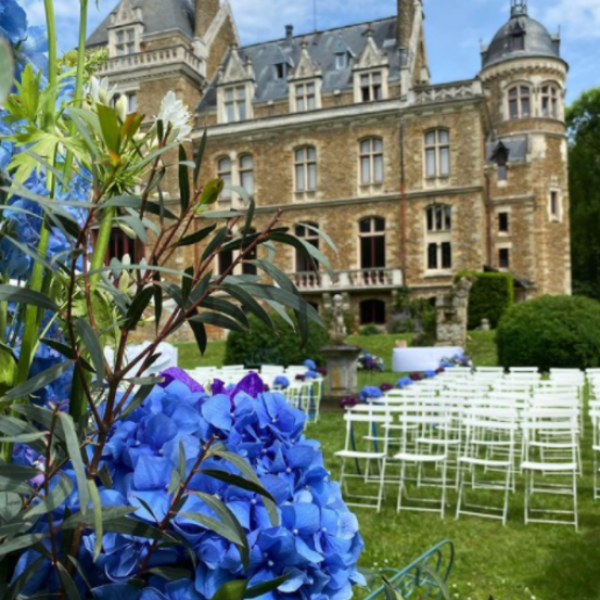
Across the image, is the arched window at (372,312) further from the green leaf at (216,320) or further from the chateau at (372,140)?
the green leaf at (216,320)

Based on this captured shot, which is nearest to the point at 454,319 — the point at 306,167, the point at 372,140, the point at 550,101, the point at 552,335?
the point at 552,335

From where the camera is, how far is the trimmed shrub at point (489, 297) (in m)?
24.6

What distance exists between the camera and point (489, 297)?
2469 cm

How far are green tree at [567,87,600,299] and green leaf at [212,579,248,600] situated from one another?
133 feet

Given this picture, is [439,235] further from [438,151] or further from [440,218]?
[438,151]

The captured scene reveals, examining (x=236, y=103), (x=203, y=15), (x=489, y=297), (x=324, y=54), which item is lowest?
(x=489, y=297)

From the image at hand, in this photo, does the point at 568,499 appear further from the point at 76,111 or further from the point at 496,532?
the point at 76,111

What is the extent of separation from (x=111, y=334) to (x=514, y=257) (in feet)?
101

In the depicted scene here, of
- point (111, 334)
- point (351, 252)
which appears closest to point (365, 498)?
point (111, 334)

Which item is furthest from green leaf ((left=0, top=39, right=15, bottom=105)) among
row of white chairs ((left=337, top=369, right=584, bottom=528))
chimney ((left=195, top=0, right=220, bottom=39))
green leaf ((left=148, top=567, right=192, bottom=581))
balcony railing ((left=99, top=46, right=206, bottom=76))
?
chimney ((left=195, top=0, right=220, bottom=39))

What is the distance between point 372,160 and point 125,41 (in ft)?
39.6

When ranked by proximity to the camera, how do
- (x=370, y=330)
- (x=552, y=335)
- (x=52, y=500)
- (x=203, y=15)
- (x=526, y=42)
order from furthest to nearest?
1. (x=526, y=42)
2. (x=203, y=15)
3. (x=370, y=330)
4. (x=552, y=335)
5. (x=52, y=500)

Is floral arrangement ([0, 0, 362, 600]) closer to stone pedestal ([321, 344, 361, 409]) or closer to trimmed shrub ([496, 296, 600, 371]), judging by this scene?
stone pedestal ([321, 344, 361, 409])

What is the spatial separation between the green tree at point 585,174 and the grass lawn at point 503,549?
34.9 m
